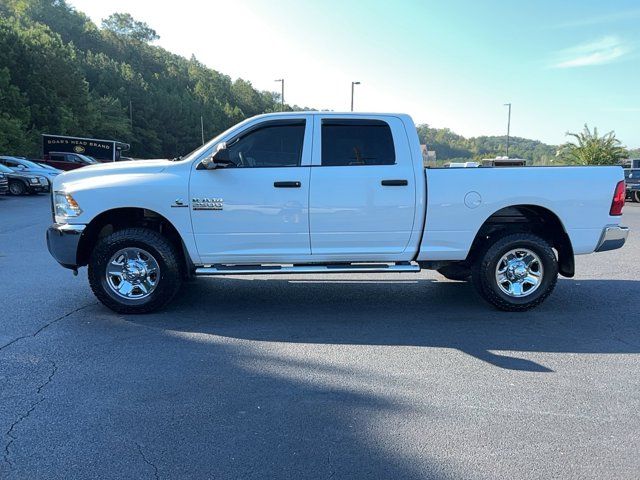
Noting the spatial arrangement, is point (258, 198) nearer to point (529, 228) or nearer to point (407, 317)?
point (407, 317)

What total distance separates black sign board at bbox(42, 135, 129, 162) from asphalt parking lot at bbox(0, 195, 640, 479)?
35.7 metres

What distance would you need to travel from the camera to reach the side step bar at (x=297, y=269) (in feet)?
17.3

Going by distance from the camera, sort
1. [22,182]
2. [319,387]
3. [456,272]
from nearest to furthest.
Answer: [319,387] < [456,272] < [22,182]

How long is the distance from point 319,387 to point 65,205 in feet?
11.2

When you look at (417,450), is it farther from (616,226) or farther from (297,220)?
(616,226)

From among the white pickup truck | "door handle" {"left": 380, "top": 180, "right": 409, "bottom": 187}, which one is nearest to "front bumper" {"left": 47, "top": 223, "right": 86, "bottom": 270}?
the white pickup truck

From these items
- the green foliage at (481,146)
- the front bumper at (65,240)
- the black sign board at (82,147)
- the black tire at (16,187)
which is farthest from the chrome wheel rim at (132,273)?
the green foliage at (481,146)

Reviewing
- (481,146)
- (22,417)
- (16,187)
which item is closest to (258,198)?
(22,417)

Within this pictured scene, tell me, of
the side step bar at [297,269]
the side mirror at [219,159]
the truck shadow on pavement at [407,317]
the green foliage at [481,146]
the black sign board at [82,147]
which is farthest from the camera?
the green foliage at [481,146]

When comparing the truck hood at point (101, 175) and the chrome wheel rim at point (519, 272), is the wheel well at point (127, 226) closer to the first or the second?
the truck hood at point (101, 175)

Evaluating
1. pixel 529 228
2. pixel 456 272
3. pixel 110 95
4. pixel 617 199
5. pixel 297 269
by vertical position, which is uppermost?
pixel 110 95

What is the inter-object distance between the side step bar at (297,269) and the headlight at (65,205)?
1.40 metres

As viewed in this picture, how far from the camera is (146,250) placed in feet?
17.2

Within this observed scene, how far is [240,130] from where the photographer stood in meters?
5.32
